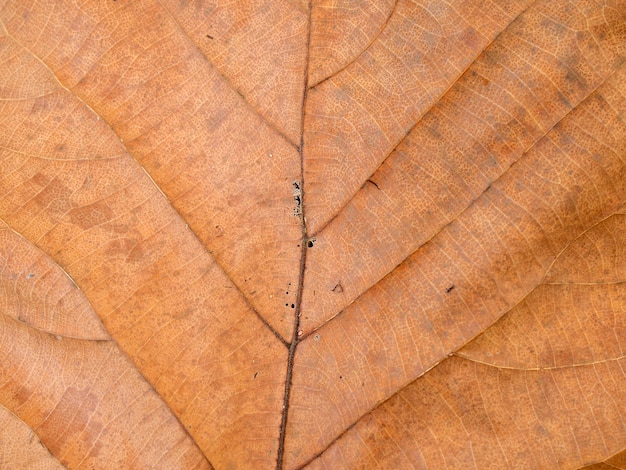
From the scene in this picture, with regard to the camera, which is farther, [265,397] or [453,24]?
[265,397]

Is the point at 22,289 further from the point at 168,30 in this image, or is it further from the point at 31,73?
the point at 168,30

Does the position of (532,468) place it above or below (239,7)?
below

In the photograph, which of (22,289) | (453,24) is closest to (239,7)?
(453,24)

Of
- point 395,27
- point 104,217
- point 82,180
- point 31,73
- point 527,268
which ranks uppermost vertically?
point 31,73

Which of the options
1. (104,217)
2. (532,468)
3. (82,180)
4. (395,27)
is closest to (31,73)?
(82,180)

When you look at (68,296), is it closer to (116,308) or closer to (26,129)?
(116,308)

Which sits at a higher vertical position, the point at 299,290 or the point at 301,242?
the point at 301,242
